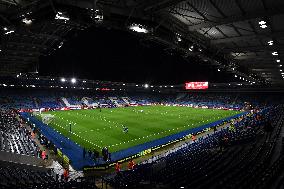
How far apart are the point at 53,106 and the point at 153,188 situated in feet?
176

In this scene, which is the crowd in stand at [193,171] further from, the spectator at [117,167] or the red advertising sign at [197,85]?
the red advertising sign at [197,85]

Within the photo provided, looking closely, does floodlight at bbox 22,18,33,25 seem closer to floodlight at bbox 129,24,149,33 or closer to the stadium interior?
the stadium interior

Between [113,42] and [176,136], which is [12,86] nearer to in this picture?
[113,42]

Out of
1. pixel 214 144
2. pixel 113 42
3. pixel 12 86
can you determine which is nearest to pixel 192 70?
pixel 113 42

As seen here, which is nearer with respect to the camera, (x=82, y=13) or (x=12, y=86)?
(x=82, y=13)

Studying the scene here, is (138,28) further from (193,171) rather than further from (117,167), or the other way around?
(117,167)

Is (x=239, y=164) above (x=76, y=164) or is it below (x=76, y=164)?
above

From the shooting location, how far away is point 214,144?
18.8 metres

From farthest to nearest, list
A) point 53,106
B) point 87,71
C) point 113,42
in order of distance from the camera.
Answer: point 53,106 < point 87,71 < point 113,42

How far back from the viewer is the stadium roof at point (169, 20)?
31.1ft

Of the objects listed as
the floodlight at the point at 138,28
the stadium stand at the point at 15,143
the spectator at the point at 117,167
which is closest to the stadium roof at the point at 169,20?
the floodlight at the point at 138,28

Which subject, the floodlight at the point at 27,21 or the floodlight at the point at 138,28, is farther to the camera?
the floodlight at the point at 138,28

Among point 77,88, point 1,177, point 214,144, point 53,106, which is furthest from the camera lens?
point 77,88

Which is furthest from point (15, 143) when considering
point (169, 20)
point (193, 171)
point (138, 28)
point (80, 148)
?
point (169, 20)
